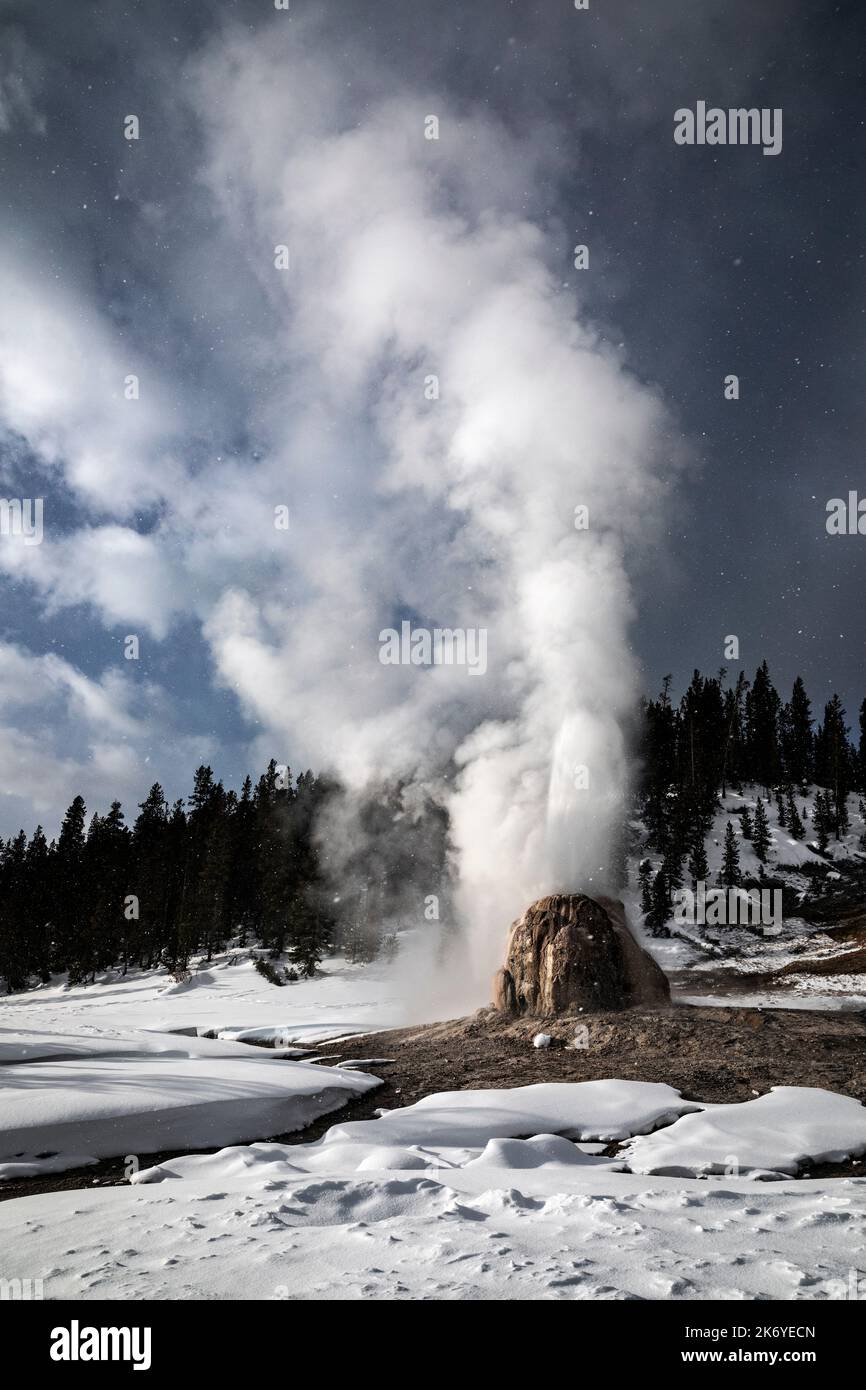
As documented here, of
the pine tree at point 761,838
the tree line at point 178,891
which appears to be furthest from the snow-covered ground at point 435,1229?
the pine tree at point 761,838

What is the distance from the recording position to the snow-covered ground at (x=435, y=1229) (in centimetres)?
384

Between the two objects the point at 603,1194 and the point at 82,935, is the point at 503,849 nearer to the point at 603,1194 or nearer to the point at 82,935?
the point at 603,1194

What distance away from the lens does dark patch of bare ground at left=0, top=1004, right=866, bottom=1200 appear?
11758 mm

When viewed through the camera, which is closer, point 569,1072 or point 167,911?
point 569,1072

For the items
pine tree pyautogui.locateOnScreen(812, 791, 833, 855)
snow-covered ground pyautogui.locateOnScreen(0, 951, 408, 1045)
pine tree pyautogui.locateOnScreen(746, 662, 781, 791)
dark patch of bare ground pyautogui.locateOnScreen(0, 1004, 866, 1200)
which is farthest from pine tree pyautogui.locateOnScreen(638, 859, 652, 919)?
pine tree pyautogui.locateOnScreen(746, 662, 781, 791)

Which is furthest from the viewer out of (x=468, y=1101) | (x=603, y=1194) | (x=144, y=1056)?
(x=144, y=1056)

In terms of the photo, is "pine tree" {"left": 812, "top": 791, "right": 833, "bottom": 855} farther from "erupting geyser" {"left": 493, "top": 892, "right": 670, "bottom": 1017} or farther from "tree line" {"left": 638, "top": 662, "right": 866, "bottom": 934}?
"erupting geyser" {"left": 493, "top": 892, "right": 670, "bottom": 1017}

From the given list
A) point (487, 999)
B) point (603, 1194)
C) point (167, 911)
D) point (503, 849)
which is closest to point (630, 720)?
point (503, 849)

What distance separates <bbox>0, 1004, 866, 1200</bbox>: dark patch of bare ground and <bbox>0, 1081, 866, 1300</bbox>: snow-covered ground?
7.06 feet

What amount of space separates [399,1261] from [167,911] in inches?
2338

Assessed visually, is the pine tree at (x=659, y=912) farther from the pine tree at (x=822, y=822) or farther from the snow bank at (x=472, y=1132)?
the snow bank at (x=472, y=1132)

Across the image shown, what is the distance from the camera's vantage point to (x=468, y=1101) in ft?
35.1

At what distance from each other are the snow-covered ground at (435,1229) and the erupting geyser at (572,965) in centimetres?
1081

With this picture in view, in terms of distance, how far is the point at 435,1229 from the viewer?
16.1 feet
